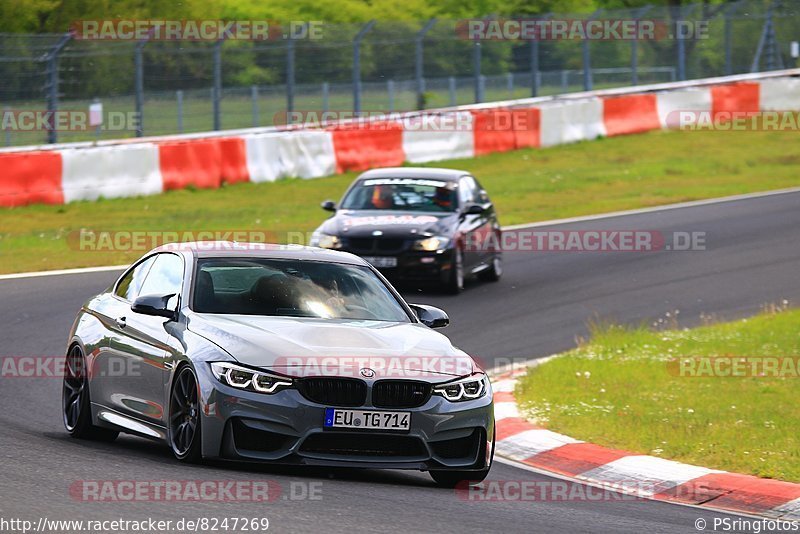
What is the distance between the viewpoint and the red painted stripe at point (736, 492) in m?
8.66

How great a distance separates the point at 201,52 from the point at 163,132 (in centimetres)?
193

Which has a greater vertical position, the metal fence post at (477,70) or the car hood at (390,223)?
the metal fence post at (477,70)

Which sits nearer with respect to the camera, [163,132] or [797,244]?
[797,244]

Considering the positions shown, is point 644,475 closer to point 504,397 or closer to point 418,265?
point 504,397

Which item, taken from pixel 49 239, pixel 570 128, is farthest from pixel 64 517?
pixel 570 128

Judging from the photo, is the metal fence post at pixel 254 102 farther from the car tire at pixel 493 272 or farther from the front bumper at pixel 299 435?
the front bumper at pixel 299 435

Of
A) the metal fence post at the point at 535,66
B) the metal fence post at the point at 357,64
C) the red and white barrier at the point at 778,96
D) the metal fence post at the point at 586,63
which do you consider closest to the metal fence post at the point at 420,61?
the metal fence post at the point at 357,64

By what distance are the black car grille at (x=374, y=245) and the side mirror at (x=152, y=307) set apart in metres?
8.53

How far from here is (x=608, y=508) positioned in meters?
8.31

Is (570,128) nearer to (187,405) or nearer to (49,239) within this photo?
(49,239)

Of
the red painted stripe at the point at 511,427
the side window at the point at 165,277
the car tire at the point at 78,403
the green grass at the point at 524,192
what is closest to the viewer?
the side window at the point at 165,277

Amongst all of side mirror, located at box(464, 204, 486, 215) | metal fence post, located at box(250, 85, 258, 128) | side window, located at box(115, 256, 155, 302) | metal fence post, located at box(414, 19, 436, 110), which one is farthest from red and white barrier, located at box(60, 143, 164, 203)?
side window, located at box(115, 256, 155, 302)

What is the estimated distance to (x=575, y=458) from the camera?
10.1 metres

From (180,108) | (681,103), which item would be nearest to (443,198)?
(180,108)
